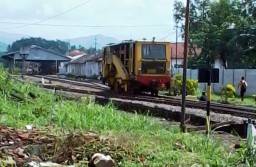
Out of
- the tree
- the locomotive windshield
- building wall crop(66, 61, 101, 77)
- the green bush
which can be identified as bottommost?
the green bush

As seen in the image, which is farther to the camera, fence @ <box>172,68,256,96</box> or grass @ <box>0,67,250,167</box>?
fence @ <box>172,68,256,96</box>

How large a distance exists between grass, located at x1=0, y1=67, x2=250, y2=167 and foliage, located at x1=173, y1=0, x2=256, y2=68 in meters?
35.7

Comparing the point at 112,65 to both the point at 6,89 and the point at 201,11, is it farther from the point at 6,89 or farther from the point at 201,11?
the point at 201,11

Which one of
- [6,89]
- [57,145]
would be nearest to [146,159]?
[57,145]

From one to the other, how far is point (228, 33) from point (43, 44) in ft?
264

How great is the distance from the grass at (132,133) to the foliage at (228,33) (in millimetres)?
35674

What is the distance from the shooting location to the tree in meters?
118

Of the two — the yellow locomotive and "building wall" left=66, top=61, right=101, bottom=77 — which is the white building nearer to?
"building wall" left=66, top=61, right=101, bottom=77

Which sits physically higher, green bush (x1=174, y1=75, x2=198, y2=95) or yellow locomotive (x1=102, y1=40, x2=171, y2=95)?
yellow locomotive (x1=102, y1=40, x2=171, y2=95)

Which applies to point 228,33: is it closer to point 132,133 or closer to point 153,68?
point 153,68

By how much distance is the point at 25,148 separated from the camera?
746 cm

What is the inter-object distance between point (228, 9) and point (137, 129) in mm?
50769

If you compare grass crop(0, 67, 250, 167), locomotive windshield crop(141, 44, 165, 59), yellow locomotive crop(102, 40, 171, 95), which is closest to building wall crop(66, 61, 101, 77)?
yellow locomotive crop(102, 40, 171, 95)

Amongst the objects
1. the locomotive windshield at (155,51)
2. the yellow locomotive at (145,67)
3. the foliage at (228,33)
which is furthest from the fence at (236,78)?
the locomotive windshield at (155,51)
